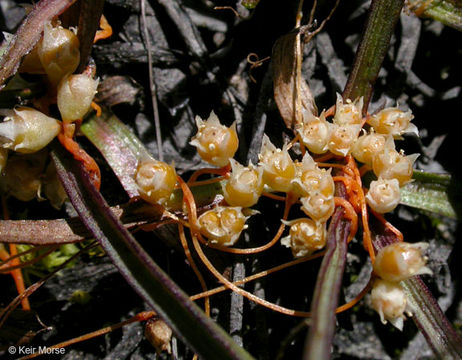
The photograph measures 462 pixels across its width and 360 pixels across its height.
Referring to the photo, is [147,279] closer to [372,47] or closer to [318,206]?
[318,206]

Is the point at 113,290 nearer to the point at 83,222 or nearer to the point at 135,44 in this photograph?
the point at 83,222

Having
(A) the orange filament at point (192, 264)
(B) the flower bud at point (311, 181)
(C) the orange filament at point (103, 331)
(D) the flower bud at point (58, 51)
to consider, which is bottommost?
(C) the orange filament at point (103, 331)

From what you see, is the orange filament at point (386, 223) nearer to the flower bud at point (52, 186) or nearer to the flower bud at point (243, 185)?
the flower bud at point (243, 185)

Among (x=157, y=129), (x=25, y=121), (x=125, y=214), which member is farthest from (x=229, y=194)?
(x=25, y=121)

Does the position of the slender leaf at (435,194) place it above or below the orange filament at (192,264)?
above

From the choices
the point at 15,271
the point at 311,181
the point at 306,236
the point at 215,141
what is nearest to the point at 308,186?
the point at 311,181

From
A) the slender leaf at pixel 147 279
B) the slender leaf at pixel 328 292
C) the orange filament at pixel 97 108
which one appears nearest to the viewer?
the slender leaf at pixel 328 292

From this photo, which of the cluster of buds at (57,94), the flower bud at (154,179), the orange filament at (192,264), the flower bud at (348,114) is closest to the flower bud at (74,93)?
the cluster of buds at (57,94)
